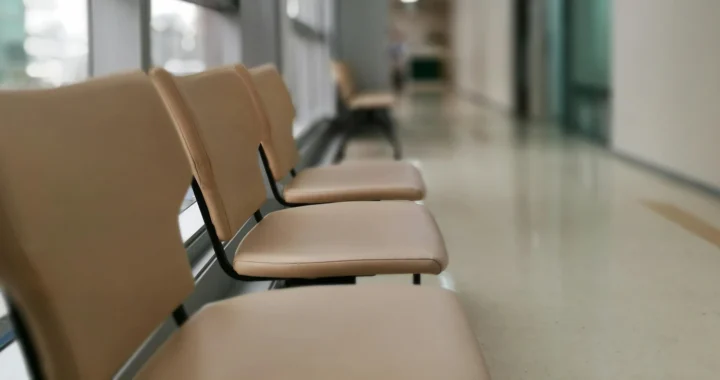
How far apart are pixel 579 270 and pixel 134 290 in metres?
2.21

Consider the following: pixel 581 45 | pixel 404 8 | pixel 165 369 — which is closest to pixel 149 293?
pixel 165 369

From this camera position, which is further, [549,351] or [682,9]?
[682,9]

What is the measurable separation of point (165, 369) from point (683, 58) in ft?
15.1

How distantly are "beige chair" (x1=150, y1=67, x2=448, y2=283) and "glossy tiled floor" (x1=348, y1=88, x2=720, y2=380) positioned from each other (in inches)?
21.2

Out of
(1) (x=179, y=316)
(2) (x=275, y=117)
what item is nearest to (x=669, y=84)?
(2) (x=275, y=117)

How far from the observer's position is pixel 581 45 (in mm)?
8320

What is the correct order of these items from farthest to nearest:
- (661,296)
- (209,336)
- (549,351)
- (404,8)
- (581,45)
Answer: (404,8) → (581,45) → (661,296) → (549,351) → (209,336)

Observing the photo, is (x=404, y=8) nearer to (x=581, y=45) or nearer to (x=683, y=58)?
(x=581, y=45)

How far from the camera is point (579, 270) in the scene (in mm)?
2912

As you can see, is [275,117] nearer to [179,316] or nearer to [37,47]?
[37,47]

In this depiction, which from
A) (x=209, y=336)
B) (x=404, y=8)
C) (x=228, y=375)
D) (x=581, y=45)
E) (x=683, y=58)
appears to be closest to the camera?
(x=228, y=375)

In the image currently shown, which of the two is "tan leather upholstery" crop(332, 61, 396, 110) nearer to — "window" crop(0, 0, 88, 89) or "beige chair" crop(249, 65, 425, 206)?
"beige chair" crop(249, 65, 425, 206)

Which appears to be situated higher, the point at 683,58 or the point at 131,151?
the point at 683,58

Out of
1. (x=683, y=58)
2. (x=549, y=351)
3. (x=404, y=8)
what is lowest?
(x=549, y=351)
